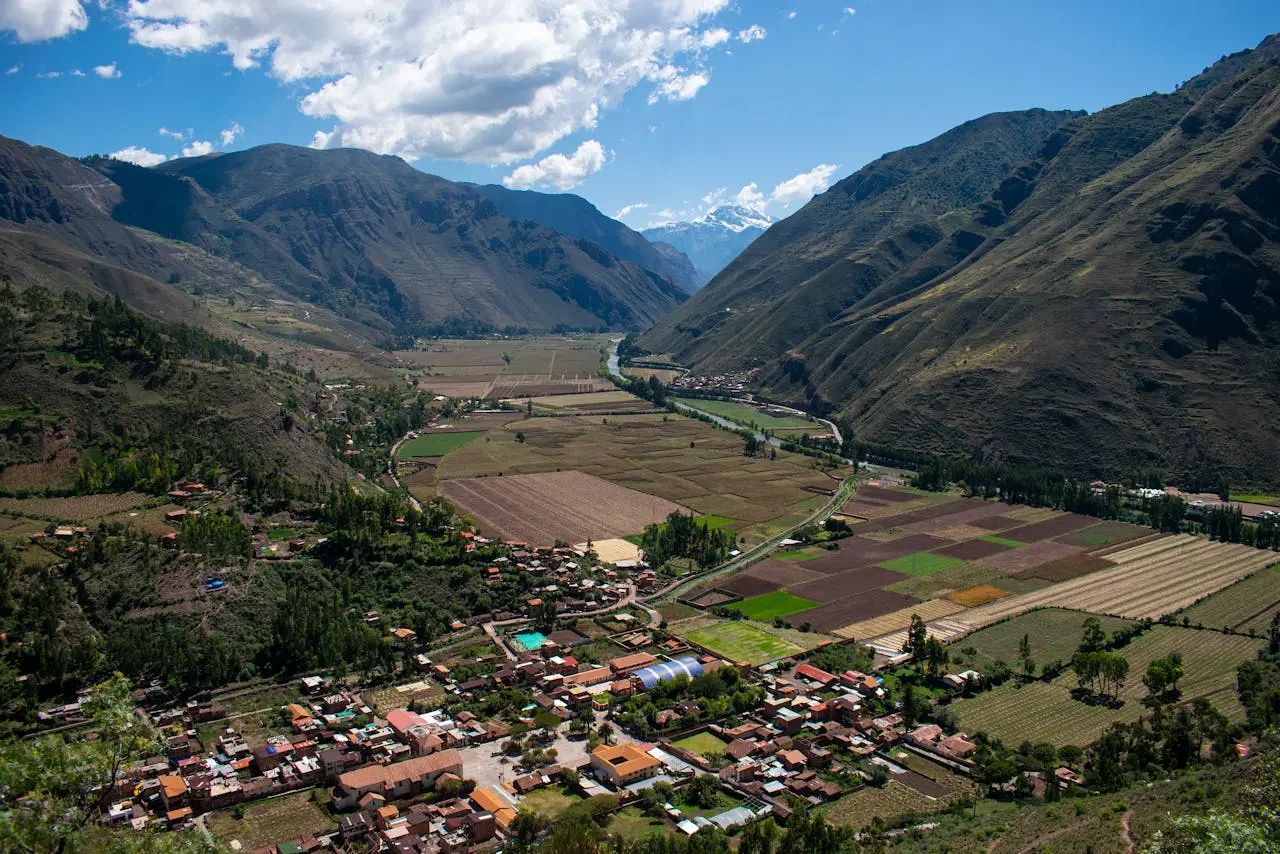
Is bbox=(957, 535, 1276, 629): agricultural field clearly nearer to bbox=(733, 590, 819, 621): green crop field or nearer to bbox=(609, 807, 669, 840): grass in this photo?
bbox=(733, 590, 819, 621): green crop field

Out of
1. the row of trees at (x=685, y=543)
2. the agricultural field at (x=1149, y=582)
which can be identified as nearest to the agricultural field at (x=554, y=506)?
the row of trees at (x=685, y=543)

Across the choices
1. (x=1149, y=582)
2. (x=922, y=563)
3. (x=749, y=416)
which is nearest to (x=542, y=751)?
(x=922, y=563)

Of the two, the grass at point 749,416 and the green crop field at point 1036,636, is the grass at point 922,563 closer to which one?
the green crop field at point 1036,636

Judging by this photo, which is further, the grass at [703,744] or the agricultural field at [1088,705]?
the agricultural field at [1088,705]

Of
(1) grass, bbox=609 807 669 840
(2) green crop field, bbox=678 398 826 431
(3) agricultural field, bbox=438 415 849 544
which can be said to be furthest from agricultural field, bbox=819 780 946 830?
(2) green crop field, bbox=678 398 826 431

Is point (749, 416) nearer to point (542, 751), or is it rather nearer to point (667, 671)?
point (667, 671)
